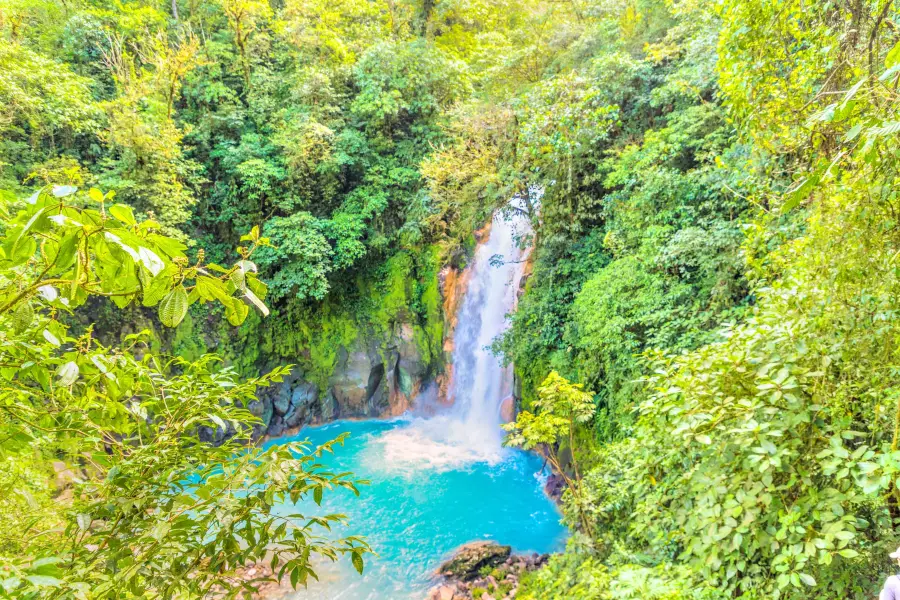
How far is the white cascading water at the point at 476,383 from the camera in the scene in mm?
8508

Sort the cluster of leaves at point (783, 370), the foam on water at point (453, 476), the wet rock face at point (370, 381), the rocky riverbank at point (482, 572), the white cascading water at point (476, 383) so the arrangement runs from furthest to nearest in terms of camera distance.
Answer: the wet rock face at point (370, 381) → the white cascading water at point (476, 383) → the foam on water at point (453, 476) → the rocky riverbank at point (482, 572) → the cluster of leaves at point (783, 370)

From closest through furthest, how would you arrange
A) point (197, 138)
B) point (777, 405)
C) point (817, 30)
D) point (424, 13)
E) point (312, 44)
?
point (777, 405) → point (817, 30) → point (197, 138) → point (312, 44) → point (424, 13)

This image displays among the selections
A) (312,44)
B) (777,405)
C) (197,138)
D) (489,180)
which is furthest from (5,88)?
(777,405)

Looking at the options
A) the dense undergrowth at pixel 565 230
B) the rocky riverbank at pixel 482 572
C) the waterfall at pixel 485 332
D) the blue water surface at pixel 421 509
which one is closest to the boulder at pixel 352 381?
the dense undergrowth at pixel 565 230

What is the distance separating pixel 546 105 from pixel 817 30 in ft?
14.4

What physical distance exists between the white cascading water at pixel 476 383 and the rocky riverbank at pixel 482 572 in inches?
96.0

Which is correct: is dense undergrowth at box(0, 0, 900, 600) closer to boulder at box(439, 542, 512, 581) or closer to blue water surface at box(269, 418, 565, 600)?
boulder at box(439, 542, 512, 581)

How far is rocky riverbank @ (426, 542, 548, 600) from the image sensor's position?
5.07 metres

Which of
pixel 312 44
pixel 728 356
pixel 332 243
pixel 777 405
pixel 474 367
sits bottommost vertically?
pixel 474 367

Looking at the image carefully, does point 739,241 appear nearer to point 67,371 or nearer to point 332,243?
point 67,371

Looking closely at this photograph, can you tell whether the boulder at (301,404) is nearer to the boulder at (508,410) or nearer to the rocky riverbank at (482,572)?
the boulder at (508,410)

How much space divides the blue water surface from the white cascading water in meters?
0.05

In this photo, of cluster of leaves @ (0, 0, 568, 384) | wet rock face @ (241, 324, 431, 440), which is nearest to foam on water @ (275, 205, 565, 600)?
wet rock face @ (241, 324, 431, 440)

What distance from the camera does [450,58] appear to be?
382 inches
